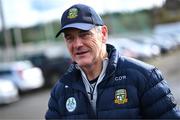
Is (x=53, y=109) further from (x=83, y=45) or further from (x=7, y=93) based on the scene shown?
(x=7, y=93)

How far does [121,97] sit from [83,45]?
0.40 meters

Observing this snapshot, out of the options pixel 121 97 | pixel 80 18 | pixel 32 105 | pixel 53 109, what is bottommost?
pixel 32 105

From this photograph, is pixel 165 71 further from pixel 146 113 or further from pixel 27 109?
pixel 146 113

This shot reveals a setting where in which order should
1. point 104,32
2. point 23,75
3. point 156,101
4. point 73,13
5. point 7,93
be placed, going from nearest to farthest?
point 156,101 < point 73,13 < point 104,32 < point 7,93 < point 23,75

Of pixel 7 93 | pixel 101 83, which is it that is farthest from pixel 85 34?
pixel 7 93

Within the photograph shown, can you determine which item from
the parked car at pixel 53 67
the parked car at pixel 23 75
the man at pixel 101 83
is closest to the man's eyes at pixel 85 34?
the man at pixel 101 83

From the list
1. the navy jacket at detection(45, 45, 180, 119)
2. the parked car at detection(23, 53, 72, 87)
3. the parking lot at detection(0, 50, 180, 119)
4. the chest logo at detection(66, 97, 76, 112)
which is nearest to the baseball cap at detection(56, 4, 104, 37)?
the navy jacket at detection(45, 45, 180, 119)

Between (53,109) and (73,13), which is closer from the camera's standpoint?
(73,13)

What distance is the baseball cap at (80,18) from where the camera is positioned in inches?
119

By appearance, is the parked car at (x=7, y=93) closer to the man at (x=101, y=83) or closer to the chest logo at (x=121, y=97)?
the man at (x=101, y=83)

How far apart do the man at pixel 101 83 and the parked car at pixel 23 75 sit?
1696 cm

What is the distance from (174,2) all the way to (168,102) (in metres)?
69.6

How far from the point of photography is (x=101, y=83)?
303 cm

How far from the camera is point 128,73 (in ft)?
9.94
